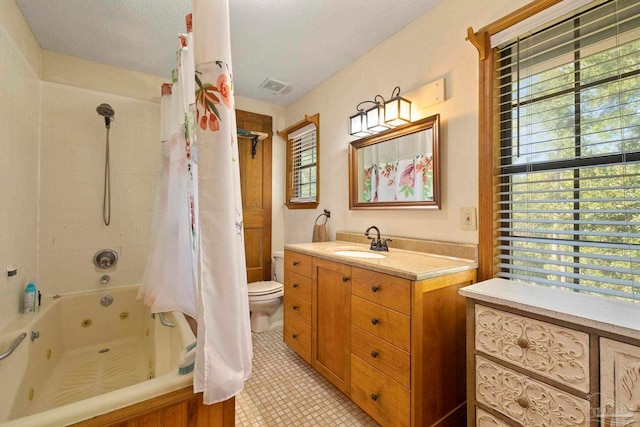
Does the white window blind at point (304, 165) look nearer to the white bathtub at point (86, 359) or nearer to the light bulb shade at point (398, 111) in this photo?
the light bulb shade at point (398, 111)

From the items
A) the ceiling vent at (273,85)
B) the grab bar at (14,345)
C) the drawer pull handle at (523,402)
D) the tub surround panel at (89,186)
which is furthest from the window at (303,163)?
the grab bar at (14,345)

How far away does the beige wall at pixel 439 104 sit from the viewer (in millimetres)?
1564

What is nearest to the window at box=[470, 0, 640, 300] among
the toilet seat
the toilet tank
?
the toilet seat

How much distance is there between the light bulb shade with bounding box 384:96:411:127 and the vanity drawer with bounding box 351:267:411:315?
3.33 feet

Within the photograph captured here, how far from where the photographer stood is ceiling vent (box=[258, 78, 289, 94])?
2701 millimetres

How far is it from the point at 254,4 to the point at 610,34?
1761 millimetres

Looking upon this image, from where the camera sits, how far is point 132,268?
8.25 ft

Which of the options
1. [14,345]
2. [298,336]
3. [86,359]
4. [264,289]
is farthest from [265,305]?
[14,345]

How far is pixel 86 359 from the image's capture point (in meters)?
2.02

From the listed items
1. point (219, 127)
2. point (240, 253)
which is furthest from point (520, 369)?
point (219, 127)

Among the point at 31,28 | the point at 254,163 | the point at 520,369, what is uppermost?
the point at 31,28

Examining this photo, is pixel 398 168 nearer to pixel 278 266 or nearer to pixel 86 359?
pixel 278 266

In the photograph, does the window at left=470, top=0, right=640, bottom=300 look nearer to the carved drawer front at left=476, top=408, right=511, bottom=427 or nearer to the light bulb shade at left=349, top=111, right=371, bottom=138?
the carved drawer front at left=476, top=408, right=511, bottom=427

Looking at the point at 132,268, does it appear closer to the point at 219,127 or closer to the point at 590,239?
the point at 219,127
